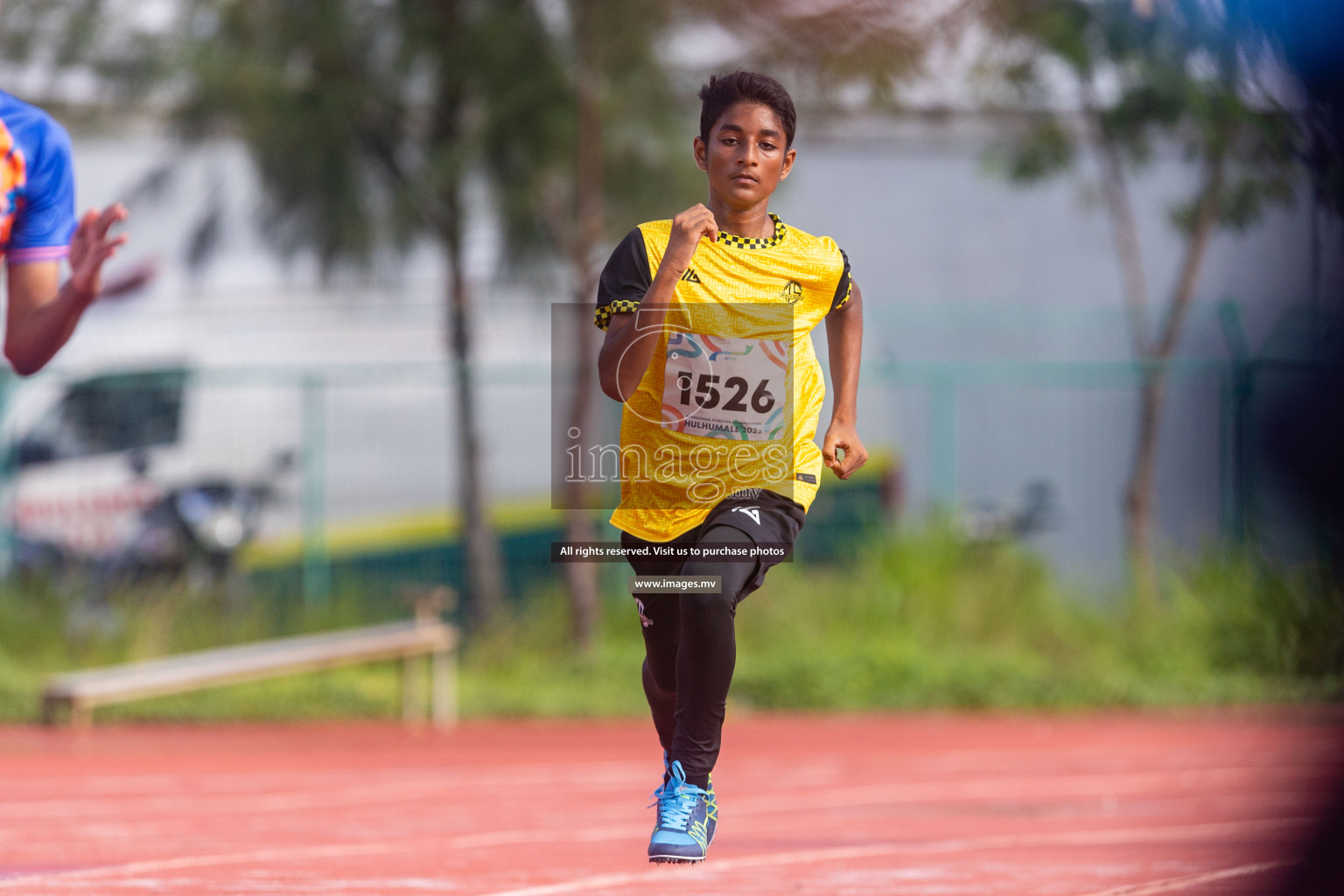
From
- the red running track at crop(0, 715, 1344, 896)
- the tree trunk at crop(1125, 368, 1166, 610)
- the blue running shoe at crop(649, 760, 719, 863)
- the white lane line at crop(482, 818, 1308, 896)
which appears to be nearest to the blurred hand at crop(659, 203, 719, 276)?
the blue running shoe at crop(649, 760, 719, 863)

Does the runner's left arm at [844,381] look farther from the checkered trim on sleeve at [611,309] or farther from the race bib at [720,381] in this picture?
the checkered trim on sleeve at [611,309]

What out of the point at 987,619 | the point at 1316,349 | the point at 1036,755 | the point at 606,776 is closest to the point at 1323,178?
the point at 1316,349

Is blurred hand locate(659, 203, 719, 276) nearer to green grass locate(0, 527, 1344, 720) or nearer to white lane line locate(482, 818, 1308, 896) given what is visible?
white lane line locate(482, 818, 1308, 896)

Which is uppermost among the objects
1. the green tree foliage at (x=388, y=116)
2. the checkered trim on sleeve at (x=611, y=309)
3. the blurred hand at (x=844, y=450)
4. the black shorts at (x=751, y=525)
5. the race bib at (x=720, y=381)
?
the green tree foliage at (x=388, y=116)

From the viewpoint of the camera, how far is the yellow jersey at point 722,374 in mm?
3297

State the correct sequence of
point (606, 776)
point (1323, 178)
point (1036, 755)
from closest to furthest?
point (1323, 178), point (606, 776), point (1036, 755)

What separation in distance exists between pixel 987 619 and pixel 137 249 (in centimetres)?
882

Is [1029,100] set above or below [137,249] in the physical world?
above

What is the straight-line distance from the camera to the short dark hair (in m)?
3.22

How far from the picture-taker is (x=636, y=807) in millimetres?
8078

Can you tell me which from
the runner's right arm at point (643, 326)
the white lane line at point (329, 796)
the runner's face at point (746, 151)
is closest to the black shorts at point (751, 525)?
the runner's right arm at point (643, 326)

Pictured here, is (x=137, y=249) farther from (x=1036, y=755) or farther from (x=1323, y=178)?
(x=1323, y=178)

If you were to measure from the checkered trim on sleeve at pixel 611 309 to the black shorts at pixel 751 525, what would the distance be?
1.49ft

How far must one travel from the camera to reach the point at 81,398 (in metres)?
14.1
